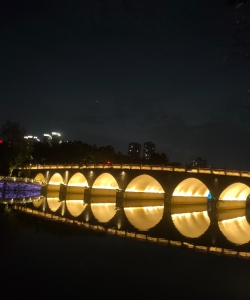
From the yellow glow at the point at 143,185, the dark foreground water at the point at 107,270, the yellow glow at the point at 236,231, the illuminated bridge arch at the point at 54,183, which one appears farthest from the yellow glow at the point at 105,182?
the dark foreground water at the point at 107,270

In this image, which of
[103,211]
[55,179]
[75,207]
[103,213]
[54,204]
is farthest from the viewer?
[55,179]

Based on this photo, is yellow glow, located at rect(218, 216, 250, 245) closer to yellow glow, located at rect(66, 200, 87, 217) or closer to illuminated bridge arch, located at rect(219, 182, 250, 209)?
illuminated bridge arch, located at rect(219, 182, 250, 209)

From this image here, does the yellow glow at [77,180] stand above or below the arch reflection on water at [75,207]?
above

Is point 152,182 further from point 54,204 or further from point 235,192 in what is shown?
point 54,204

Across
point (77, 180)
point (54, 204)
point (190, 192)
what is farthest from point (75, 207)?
point (77, 180)

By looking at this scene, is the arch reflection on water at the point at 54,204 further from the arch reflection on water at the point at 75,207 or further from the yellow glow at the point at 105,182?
the yellow glow at the point at 105,182

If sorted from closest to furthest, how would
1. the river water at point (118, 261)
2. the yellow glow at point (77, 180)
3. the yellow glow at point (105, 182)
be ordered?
1. the river water at point (118, 261)
2. the yellow glow at point (105, 182)
3. the yellow glow at point (77, 180)

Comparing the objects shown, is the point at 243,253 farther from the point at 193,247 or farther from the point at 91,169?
the point at 91,169

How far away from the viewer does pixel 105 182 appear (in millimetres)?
61469

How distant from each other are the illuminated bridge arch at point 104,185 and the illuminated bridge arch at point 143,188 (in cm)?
448

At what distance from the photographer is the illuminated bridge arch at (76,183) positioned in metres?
61.6

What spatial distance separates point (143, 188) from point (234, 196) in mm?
15224

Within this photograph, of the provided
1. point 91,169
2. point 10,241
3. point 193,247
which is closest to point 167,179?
point 91,169

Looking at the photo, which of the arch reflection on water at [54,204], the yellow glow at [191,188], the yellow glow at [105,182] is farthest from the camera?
the yellow glow at [105,182]
